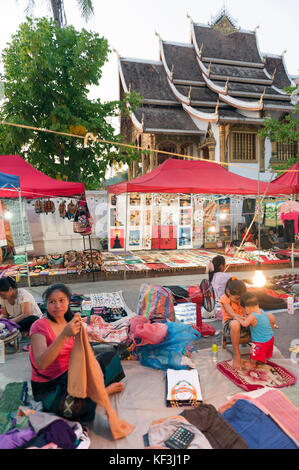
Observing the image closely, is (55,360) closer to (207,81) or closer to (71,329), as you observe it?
(71,329)

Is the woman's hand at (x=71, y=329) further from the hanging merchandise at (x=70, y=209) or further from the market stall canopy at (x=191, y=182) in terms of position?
the hanging merchandise at (x=70, y=209)

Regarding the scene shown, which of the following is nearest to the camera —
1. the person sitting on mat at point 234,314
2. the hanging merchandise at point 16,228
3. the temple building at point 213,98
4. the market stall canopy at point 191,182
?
the person sitting on mat at point 234,314

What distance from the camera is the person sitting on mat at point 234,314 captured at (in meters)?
3.24

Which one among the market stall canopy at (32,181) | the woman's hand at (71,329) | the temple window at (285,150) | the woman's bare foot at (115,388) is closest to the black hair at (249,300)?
the woman's bare foot at (115,388)

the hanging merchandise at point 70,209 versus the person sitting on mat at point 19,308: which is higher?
the hanging merchandise at point 70,209

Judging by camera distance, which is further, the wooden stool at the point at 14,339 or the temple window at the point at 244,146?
the temple window at the point at 244,146

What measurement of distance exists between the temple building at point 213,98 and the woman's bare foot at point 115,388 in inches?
493

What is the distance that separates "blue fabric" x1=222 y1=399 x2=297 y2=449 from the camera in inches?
75.8

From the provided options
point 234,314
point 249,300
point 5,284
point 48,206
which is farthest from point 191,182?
point 48,206

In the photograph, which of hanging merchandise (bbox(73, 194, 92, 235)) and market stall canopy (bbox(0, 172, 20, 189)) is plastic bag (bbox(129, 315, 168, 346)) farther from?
hanging merchandise (bbox(73, 194, 92, 235))

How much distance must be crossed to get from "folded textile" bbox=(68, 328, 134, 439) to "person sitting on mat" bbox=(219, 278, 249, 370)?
1580 millimetres

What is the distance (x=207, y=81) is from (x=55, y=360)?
16482 mm

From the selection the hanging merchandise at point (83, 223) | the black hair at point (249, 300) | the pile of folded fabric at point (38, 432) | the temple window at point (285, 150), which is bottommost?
the pile of folded fabric at point (38, 432)
